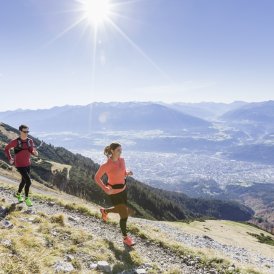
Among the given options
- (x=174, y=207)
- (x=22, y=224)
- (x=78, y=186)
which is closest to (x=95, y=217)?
(x=22, y=224)

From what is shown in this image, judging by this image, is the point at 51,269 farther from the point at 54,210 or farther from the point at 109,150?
the point at 54,210

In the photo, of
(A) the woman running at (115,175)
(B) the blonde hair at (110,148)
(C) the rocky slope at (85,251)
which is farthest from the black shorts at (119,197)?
(C) the rocky slope at (85,251)

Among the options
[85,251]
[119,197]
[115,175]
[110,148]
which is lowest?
[85,251]

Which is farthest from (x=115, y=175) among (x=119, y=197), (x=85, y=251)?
(x=85, y=251)

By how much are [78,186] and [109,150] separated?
10703 cm

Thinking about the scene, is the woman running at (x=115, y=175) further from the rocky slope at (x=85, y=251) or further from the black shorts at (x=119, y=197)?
the rocky slope at (x=85, y=251)

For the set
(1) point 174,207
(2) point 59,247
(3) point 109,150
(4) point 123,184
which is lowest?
(1) point 174,207

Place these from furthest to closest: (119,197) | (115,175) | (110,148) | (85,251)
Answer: (119,197) < (115,175) < (110,148) < (85,251)

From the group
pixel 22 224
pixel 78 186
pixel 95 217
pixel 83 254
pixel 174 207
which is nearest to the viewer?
pixel 83 254

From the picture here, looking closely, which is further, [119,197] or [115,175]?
[119,197]

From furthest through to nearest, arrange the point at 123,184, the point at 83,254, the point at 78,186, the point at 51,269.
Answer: the point at 78,186 < the point at 123,184 < the point at 83,254 < the point at 51,269

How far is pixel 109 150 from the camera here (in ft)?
45.8

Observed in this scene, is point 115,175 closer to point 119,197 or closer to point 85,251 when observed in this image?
point 119,197

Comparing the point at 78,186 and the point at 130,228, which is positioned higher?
the point at 130,228
